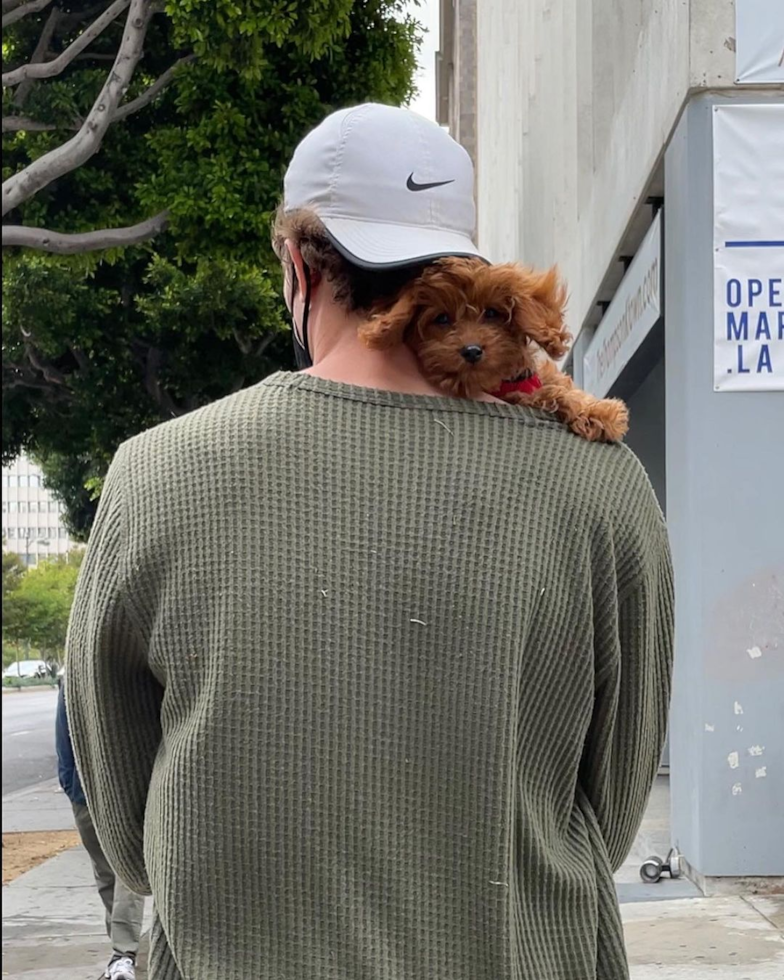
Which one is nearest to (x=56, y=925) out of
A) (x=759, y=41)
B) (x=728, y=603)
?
(x=728, y=603)

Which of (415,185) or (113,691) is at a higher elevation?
(415,185)

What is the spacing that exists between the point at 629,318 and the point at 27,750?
19833mm

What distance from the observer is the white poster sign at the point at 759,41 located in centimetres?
746

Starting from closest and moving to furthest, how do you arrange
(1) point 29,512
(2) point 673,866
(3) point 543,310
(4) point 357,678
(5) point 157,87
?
(4) point 357,678 → (3) point 543,310 → (2) point 673,866 → (5) point 157,87 → (1) point 29,512

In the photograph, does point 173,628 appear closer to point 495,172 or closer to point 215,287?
point 215,287

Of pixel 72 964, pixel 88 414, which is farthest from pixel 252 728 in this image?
pixel 88 414

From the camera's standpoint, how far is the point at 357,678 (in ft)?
5.10

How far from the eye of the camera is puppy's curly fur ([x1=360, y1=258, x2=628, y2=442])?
1617mm

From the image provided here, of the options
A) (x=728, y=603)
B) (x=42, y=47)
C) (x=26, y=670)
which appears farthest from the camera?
(x=26, y=670)

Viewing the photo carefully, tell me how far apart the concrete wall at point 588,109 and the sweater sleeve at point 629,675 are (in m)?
6.35

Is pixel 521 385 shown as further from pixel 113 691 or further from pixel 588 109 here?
pixel 588 109

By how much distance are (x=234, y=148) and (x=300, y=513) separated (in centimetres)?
1307

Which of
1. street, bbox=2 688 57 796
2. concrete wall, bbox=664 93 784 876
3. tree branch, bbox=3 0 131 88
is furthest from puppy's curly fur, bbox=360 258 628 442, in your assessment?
street, bbox=2 688 57 796

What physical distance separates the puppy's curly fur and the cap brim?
0.02m
